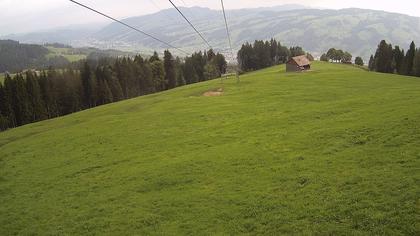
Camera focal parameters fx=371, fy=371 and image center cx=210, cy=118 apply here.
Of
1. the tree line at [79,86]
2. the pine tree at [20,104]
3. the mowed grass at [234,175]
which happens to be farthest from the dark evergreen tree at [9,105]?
the mowed grass at [234,175]

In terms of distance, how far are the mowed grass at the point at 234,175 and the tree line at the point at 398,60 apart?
7505cm

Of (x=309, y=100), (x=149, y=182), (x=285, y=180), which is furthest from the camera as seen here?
(x=309, y=100)

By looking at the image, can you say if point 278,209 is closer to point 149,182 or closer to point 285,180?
point 285,180

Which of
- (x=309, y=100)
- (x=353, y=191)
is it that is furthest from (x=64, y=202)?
(x=309, y=100)

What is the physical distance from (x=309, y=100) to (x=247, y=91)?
17.2 metres

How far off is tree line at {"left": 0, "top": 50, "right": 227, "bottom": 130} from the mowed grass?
57714mm

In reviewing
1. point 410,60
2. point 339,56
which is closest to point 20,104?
point 410,60

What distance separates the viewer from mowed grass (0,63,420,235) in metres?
18.8

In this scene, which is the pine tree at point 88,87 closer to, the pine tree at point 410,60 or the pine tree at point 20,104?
the pine tree at point 20,104

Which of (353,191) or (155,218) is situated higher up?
(353,191)

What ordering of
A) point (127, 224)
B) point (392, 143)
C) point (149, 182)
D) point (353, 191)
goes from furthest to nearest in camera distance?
1. point (149, 182)
2. point (392, 143)
3. point (127, 224)
4. point (353, 191)

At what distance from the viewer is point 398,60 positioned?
12038 cm

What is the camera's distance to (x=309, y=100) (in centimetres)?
5025

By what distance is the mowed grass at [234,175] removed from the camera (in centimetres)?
1878
